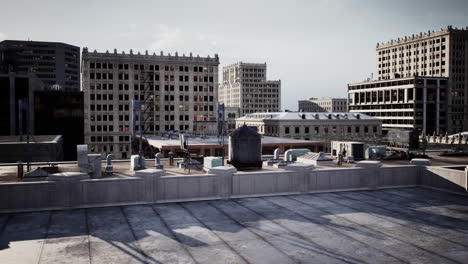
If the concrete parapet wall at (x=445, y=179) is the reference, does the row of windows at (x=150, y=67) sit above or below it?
above

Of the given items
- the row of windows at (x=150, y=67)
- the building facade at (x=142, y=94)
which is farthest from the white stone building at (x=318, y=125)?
the row of windows at (x=150, y=67)

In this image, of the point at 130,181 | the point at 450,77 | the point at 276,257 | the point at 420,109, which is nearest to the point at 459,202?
the point at 276,257

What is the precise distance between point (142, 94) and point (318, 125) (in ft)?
187

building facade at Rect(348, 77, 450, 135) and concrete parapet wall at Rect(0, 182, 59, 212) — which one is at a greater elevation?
building facade at Rect(348, 77, 450, 135)

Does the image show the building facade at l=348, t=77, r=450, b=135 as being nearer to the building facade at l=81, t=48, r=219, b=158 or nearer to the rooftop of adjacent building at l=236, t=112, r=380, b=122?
the rooftop of adjacent building at l=236, t=112, r=380, b=122

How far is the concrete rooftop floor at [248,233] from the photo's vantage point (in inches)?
550

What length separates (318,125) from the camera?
128750mm

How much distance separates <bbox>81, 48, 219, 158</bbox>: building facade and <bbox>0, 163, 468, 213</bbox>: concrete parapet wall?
104256 millimetres

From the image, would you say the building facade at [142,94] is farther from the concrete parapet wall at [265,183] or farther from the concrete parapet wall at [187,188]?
the concrete parapet wall at [187,188]

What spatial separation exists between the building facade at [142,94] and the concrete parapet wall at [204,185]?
10426cm

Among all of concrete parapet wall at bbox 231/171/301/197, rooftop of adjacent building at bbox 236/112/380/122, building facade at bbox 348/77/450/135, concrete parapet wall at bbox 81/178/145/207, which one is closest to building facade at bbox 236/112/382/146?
rooftop of adjacent building at bbox 236/112/380/122

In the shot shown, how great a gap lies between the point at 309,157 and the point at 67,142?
59929mm

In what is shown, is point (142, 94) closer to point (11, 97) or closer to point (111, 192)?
point (11, 97)

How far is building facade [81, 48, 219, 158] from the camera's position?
131 metres
